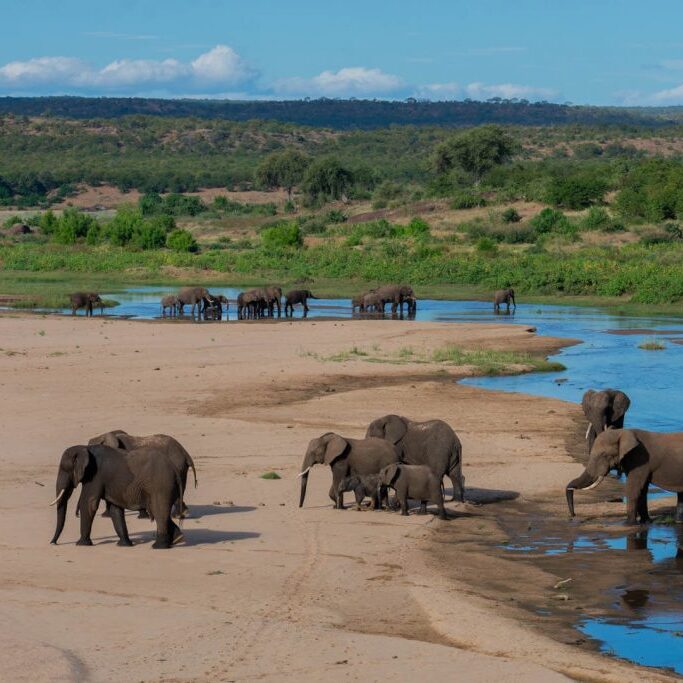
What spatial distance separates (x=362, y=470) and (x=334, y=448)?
0.43m

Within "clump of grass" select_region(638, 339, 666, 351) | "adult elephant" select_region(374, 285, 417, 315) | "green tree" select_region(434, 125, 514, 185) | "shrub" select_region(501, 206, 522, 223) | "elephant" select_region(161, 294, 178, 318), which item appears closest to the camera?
"clump of grass" select_region(638, 339, 666, 351)

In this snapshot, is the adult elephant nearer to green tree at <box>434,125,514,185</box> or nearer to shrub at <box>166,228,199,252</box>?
shrub at <box>166,228,199,252</box>

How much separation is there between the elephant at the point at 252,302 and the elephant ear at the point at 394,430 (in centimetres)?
2790

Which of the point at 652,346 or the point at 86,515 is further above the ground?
the point at 86,515

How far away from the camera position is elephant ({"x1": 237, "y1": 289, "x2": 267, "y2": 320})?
145ft

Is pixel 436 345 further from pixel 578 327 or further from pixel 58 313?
pixel 58 313

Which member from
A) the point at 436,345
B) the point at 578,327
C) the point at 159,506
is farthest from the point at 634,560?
the point at 578,327

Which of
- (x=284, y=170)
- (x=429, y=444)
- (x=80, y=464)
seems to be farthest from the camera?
(x=284, y=170)

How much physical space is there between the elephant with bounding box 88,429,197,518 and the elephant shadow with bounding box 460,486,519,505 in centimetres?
362

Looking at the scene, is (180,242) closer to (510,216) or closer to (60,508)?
(510,216)

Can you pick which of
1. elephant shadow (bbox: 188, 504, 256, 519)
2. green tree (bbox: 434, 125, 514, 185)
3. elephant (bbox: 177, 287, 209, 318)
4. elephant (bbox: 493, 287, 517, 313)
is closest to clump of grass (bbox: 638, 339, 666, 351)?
elephant (bbox: 493, 287, 517, 313)

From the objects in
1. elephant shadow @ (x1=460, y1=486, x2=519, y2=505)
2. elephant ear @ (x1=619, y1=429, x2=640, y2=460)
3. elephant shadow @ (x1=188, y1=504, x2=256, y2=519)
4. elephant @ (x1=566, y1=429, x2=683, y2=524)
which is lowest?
elephant shadow @ (x1=460, y1=486, x2=519, y2=505)

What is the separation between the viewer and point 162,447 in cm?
1398

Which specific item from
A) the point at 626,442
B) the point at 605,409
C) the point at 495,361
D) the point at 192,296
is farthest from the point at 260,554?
the point at 192,296
